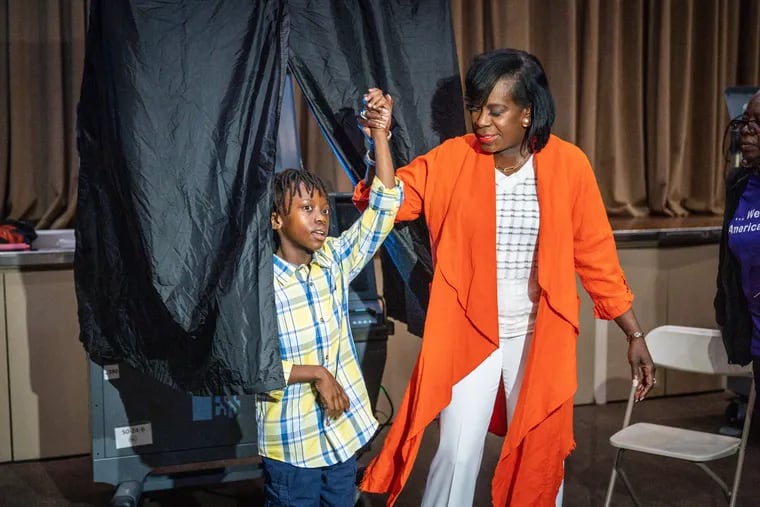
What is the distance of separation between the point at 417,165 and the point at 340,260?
1.03 ft

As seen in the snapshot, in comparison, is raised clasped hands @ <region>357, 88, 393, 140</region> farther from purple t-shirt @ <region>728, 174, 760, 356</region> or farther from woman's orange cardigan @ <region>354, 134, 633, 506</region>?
purple t-shirt @ <region>728, 174, 760, 356</region>

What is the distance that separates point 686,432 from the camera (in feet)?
9.30

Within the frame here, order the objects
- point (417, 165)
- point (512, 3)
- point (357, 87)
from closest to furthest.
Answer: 1. point (417, 165)
2. point (357, 87)
3. point (512, 3)

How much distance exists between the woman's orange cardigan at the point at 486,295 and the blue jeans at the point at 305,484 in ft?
0.58

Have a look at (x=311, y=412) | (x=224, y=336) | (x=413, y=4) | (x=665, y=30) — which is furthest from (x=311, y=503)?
(x=665, y=30)

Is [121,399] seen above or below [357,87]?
below

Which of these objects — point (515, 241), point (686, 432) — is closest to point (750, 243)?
point (686, 432)

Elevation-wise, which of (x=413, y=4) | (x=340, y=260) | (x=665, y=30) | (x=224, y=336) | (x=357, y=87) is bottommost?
(x=224, y=336)

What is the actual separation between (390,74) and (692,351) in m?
1.44

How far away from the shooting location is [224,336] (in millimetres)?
2057

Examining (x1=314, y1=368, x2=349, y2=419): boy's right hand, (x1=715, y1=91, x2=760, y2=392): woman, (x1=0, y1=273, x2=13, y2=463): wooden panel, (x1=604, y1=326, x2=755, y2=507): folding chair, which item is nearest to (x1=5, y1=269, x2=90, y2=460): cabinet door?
(x1=0, y1=273, x2=13, y2=463): wooden panel

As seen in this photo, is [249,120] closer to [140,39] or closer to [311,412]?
[140,39]

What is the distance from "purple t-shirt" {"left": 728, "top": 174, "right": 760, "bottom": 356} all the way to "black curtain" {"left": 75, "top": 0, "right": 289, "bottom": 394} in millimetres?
1391

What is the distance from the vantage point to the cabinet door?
346 cm
